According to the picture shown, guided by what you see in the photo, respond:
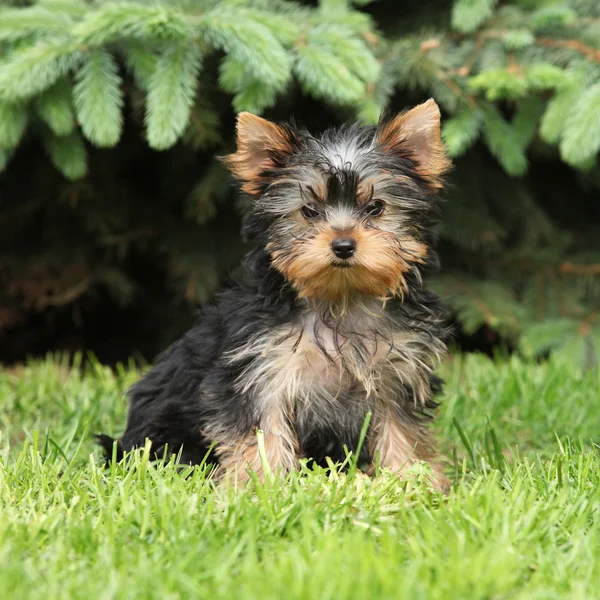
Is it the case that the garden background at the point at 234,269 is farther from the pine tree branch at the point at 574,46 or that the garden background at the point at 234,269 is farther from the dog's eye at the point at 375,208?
the dog's eye at the point at 375,208

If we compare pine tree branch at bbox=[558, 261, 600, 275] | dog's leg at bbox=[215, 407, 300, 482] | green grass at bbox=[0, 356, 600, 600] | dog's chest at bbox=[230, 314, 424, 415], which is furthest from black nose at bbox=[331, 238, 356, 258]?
pine tree branch at bbox=[558, 261, 600, 275]

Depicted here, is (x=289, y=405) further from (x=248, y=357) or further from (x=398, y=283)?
(x=398, y=283)

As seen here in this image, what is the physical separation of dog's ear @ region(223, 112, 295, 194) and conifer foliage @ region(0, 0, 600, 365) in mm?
965

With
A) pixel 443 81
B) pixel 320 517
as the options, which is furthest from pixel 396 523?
pixel 443 81

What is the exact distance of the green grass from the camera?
8.31 ft

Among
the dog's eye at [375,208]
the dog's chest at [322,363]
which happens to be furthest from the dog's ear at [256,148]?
the dog's chest at [322,363]

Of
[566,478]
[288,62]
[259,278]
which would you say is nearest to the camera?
[566,478]

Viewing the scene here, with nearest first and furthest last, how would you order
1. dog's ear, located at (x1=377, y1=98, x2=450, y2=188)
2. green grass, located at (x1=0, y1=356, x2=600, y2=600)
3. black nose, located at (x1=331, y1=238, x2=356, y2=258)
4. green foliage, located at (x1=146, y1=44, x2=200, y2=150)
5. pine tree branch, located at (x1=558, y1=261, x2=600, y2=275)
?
green grass, located at (x1=0, y1=356, x2=600, y2=600), black nose, located at (x1=331, y1=238, x2=356, y2=258), dog's ear, located at (x1=377, y1=98, x2=450, y2=188), green foliage, located at (x1=146, y1=44, x2=200, y2=150), pine tree branch, located at (x1=558, y1=261, x2=600, y2=275)

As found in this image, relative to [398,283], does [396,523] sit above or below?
below

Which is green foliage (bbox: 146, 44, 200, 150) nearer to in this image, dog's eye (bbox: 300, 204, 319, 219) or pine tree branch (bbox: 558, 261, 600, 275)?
dog's eye (bbox: 300, 204, 319, 219)

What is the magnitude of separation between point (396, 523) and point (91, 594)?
1133 millimetres

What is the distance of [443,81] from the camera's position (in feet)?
18.6

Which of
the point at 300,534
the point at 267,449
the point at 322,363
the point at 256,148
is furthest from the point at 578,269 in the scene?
the point at 300,534

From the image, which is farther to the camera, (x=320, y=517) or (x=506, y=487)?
(x=506, y=487)
